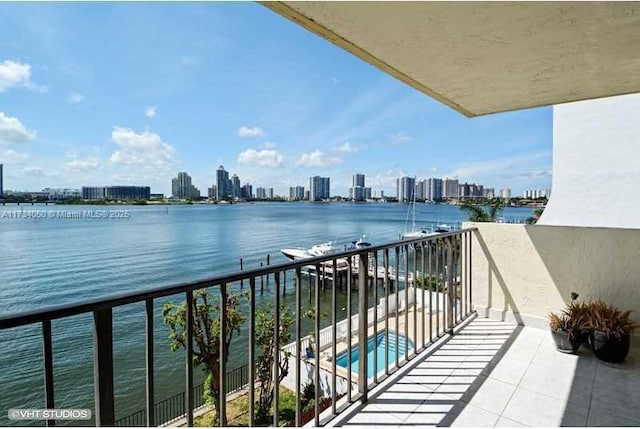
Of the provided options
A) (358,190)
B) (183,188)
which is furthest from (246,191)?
(358,190)

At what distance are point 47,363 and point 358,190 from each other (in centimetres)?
6674

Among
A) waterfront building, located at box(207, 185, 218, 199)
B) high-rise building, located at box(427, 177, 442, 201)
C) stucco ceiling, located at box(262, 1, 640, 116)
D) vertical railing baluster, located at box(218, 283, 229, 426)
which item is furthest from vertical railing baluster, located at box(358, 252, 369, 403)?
waterfront building, located at box(207, 185, 218, 199)

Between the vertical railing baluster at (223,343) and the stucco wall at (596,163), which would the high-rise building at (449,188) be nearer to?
the stucco wall at (596,163)

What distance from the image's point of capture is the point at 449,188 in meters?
41.2

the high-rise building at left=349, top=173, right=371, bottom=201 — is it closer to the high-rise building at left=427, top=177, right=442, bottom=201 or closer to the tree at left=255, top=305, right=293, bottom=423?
the high-rise building at left=427, top=177, right=442, bottom=201

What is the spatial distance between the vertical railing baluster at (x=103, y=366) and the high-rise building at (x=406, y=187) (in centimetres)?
4730

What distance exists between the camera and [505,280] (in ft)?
11.2

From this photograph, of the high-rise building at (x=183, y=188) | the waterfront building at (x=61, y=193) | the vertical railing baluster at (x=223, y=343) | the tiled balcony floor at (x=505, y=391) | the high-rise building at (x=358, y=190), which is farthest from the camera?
the high-rise building at (x=358, y=190)

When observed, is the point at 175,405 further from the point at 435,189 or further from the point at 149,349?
the point at 435,189

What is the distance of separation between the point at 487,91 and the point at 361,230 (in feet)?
122

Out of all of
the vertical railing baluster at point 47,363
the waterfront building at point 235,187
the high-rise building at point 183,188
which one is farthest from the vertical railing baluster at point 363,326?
the waterfront building at point 235,187

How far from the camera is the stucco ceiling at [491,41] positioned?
1.47 metres

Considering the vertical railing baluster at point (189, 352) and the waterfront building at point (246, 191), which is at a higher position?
the waterfront building at point (246, 191)

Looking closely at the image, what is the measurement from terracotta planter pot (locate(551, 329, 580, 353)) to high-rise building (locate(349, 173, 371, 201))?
5980 centimetres
